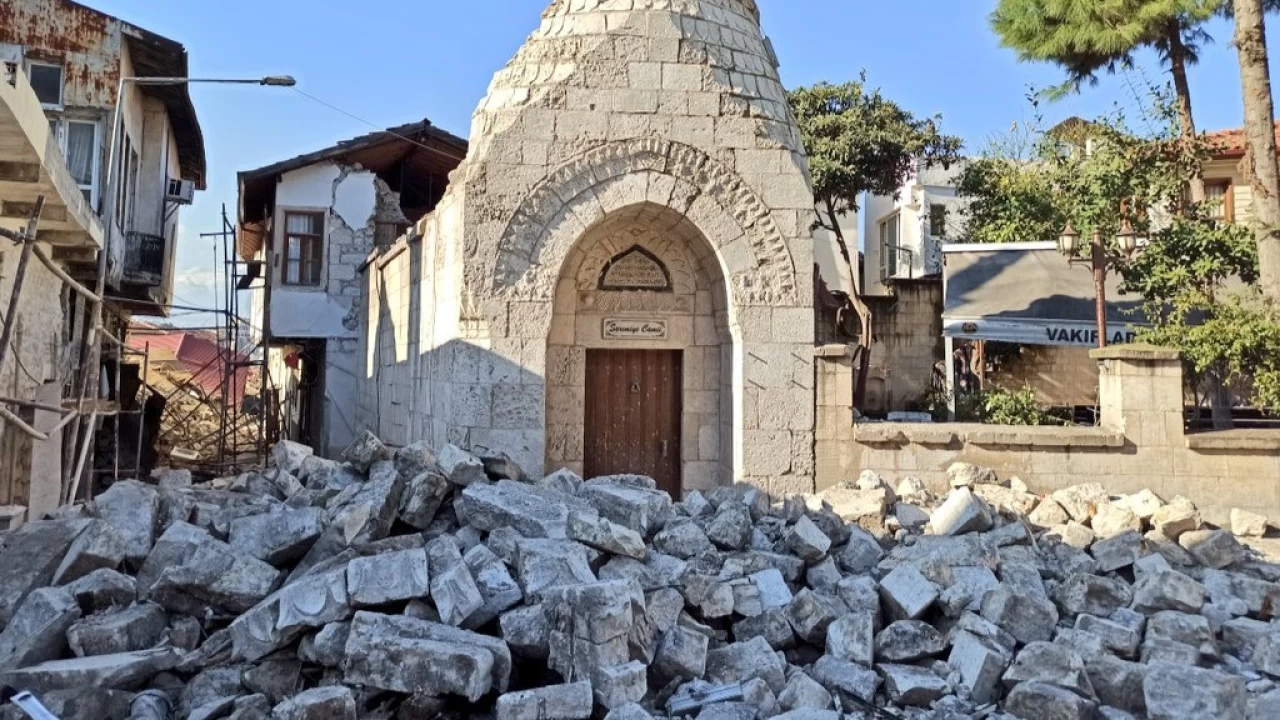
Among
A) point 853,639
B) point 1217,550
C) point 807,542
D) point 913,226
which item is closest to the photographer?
point 853,639

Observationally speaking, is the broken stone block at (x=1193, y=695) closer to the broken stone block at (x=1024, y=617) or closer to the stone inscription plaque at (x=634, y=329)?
the broken stone block at (x=1024, y=617)

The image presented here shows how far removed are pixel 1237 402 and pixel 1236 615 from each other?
5.70 m

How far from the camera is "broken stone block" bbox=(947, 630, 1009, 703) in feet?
14.5

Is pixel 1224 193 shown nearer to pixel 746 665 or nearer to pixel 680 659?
pixel 746 665

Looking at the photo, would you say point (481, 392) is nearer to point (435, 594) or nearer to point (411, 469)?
point (411, 469)

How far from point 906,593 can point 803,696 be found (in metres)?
1.29

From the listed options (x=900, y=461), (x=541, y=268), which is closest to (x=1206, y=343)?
(x=900, y=461)

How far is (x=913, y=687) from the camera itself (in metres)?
4.38

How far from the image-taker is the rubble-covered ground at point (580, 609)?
13.0 ft

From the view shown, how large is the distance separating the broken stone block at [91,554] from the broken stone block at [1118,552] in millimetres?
6474

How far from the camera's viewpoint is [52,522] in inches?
201

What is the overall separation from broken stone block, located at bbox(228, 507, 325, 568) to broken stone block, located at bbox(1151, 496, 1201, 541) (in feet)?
21.1

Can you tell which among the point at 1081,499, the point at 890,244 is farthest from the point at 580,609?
the point at 890,244

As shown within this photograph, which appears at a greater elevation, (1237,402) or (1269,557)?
(1237,402)
